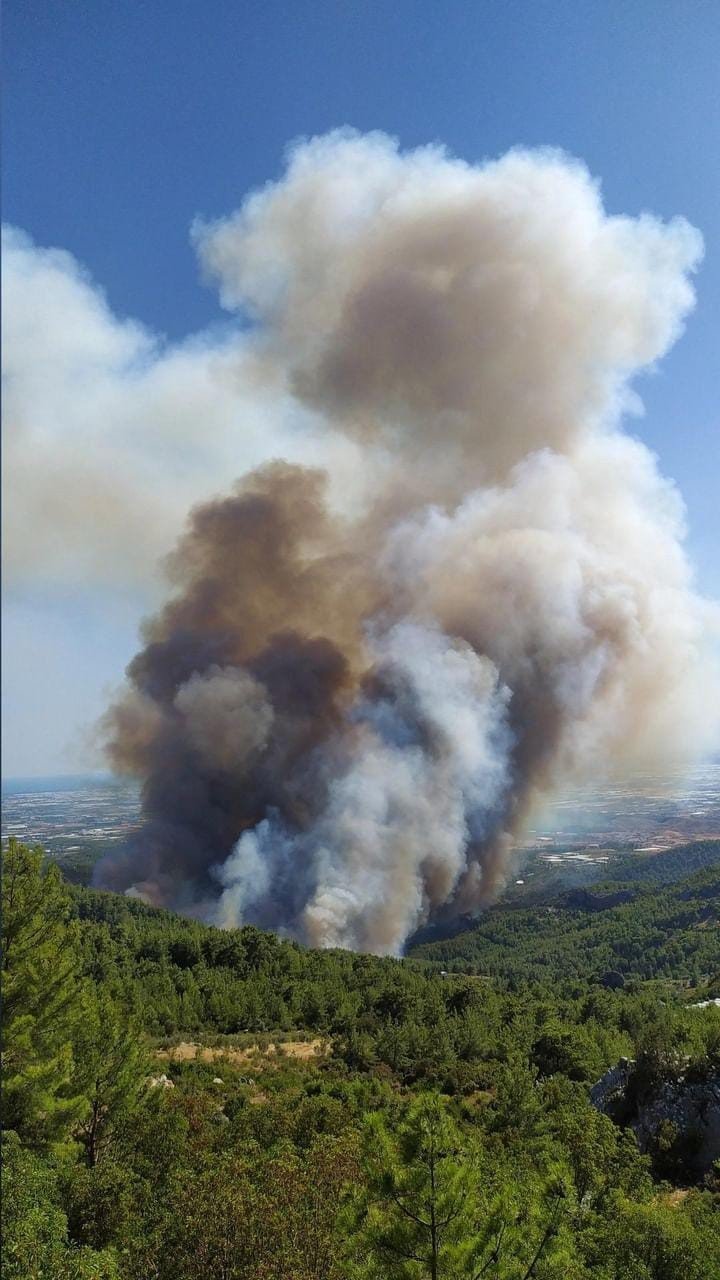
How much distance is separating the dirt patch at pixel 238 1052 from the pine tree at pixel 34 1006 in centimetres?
1940

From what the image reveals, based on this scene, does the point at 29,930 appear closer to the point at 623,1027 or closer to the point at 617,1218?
the point at 617,1218

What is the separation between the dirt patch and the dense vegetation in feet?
1.07

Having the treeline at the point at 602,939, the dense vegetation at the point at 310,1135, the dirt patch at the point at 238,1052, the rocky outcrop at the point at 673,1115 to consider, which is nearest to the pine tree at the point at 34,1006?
the dense vegetation at the point at 310,1135

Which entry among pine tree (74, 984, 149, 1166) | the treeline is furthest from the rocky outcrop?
the treeline

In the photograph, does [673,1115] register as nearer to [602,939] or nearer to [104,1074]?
[104,1074]

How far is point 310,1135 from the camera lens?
18.3 meters

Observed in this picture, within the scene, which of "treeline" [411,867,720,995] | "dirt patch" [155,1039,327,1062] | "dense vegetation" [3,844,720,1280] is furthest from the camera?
"treeline" [411,867,720,995]

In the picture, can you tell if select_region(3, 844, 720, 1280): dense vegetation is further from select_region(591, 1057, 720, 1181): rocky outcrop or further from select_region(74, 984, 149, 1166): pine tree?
select_region(591, 1057, 720, 1181): rocky outcrop

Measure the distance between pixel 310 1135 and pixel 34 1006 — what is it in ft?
33.1

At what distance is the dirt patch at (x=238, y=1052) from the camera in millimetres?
30859

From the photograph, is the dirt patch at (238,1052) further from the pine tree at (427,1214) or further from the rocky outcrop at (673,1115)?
the pine tree at (427,1214)

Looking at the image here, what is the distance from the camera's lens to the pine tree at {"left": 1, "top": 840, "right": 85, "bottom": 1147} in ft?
36.8

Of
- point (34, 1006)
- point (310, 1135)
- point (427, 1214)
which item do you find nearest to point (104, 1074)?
point (34, 1006)

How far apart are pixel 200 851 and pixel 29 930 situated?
201ft
